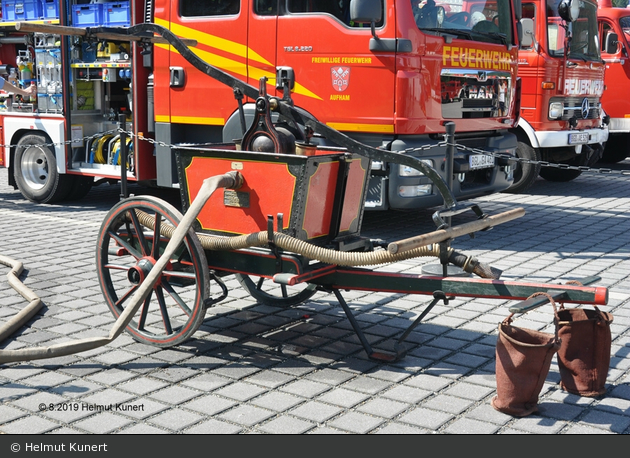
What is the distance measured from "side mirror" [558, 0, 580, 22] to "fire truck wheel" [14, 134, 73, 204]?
22.1 ft

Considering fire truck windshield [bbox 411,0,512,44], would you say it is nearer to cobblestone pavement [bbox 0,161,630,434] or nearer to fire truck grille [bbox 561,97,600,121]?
cobblestone pavement [bbox 0,161,630,434]

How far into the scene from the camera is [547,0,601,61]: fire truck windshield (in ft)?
36.7

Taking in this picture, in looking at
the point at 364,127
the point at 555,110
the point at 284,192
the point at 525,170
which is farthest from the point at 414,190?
the point at 555,110

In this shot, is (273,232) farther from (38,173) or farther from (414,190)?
(38,173)

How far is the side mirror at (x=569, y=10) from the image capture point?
1050cm

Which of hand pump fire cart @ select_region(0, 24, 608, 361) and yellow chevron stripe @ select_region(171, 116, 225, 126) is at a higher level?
yellow chevron stripe @ select_region(171, 116, 225, 126)

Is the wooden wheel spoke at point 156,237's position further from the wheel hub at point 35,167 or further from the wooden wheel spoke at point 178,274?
the wheel hub at point 35,167

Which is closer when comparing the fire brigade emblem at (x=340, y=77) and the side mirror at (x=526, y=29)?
the fire brigade emblem at (x=340, y=77)

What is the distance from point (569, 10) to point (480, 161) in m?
3.50

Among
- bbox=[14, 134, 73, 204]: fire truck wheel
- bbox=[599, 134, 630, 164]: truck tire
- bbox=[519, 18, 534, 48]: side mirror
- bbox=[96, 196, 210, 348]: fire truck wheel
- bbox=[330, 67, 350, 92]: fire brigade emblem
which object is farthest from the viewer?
bbox=[599, 134, 630, 164]: truck tire

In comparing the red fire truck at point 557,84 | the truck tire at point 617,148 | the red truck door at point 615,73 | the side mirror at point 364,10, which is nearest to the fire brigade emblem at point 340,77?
the side mirror at point 364,10

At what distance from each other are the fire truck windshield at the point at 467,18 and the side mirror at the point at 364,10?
60cm
